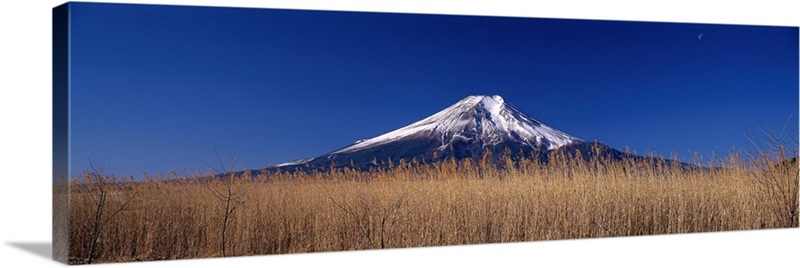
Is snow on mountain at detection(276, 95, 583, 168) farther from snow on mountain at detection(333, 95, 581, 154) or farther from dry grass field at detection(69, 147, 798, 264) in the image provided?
dry grass field at detection(69, 147, 798, 264)

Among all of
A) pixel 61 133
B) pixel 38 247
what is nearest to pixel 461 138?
pixel 61 133

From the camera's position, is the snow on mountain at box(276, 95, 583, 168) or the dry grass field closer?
the dry grass field

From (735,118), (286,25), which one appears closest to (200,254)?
(286,25)

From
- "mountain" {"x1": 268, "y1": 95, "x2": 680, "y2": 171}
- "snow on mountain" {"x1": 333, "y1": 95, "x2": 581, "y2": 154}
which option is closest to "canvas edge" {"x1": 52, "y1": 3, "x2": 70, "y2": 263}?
"mountain" {"x1": 268, "y1": 95, "x2": 680, "y2": 171}

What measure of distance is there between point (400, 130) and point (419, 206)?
2.23ft

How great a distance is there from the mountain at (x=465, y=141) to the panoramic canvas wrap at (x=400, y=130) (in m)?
0.02

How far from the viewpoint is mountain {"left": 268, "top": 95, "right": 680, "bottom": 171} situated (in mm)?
9852

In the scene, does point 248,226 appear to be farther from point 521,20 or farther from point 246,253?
point 521,20

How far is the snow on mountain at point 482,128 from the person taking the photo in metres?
10.1

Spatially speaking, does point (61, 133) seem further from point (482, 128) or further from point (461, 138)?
point (482, 128)

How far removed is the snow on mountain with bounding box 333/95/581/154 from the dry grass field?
0.74 ft

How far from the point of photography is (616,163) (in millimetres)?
10789

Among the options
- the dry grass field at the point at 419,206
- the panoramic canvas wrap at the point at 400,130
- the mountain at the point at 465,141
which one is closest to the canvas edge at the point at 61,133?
the panoramic canvas wrap at the point at 400,130

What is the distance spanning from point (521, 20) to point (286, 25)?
90.1 inches
